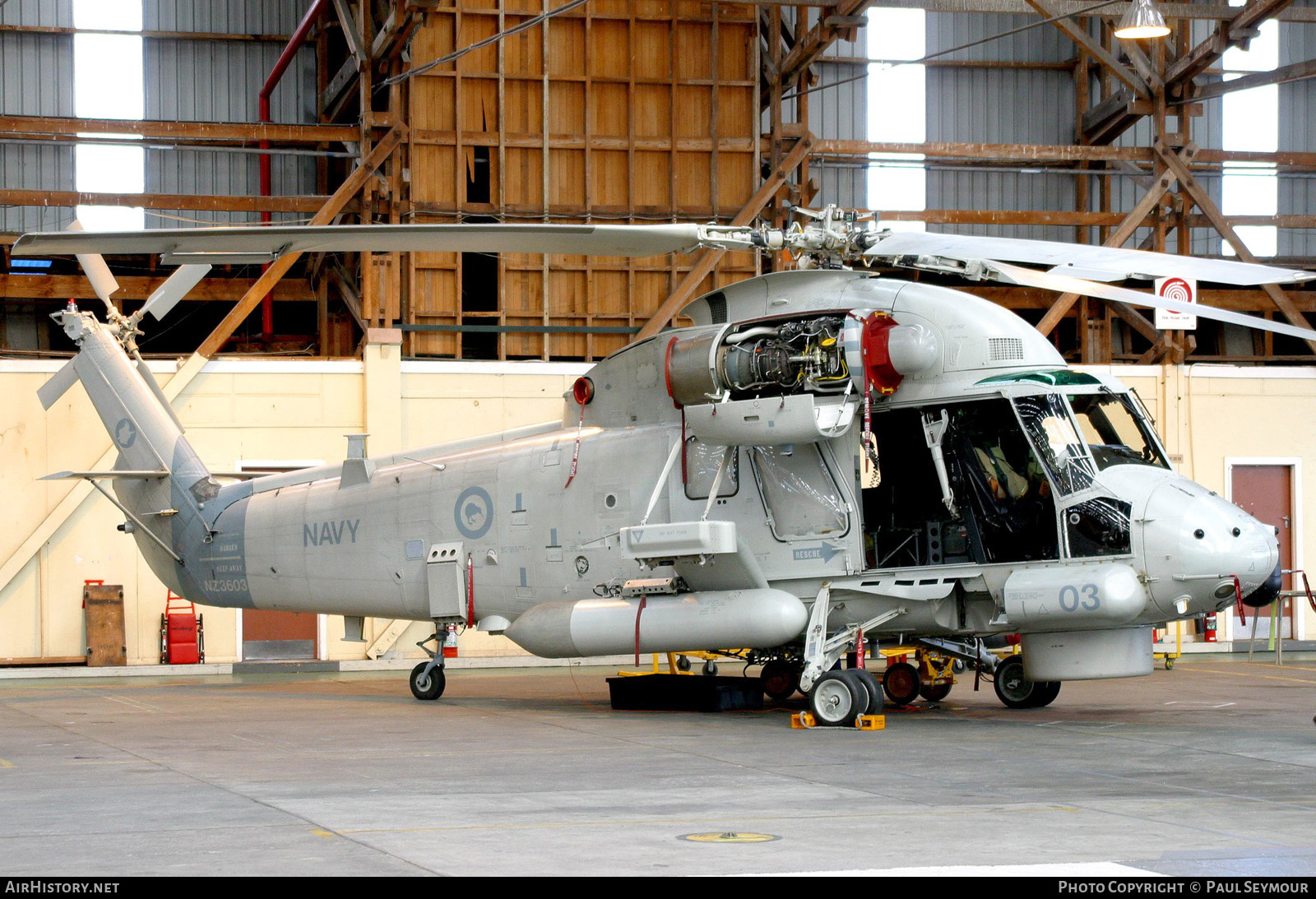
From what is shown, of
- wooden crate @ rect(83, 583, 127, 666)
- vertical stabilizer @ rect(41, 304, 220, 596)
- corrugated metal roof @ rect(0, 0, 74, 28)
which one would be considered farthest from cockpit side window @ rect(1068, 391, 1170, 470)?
corrugated metal roof @ rect(0, 0, 74, 28)

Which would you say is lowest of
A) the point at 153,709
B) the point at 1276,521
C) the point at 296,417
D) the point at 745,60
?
the point at 153,709

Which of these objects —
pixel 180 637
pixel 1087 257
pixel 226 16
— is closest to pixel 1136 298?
pixel 1087 257

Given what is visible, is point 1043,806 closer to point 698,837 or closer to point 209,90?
point 698,837

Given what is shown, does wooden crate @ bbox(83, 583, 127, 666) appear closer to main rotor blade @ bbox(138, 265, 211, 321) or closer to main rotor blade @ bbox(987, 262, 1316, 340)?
main rotor blade @ bbox(138, 265, 211, 321)

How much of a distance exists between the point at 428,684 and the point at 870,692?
540 centimetres

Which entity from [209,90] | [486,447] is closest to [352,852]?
[486,447]

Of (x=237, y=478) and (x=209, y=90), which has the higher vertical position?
(x=209, y=90)

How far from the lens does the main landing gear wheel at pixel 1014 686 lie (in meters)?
14.2

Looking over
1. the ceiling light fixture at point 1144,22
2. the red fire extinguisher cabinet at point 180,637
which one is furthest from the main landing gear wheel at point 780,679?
the red fire extinguisher cabinet at point 180,637

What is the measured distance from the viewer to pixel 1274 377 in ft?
77.1

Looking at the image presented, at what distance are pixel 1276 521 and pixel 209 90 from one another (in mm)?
19753

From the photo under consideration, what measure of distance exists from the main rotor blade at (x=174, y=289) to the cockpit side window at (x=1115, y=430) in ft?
27.3

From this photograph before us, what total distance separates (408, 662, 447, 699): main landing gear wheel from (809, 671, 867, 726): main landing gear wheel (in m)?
4.79

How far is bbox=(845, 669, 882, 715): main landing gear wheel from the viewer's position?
1220 cm
